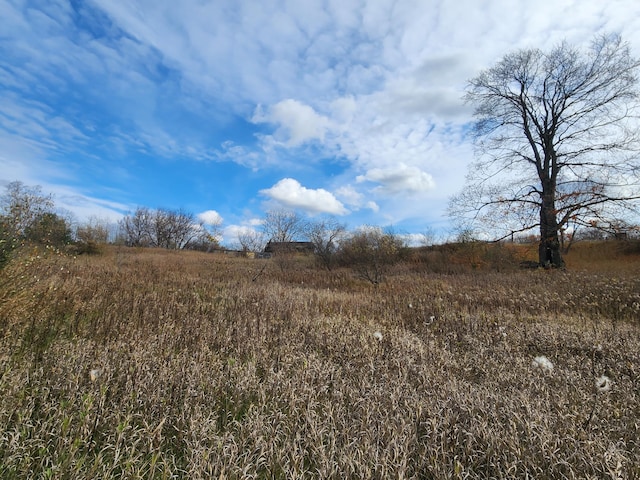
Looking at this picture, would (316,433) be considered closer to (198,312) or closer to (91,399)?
(91,399)

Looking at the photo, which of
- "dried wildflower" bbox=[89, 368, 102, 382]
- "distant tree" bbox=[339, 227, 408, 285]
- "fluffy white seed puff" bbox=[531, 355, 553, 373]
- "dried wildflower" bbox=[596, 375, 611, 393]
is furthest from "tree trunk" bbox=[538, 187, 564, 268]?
"dried wildflower" bbox=[89, 368, 102, 382]

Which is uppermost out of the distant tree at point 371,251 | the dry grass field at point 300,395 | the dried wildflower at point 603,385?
the distant tree at point 371,251

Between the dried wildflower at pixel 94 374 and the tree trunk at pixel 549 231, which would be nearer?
the dried wildflower at pixel 94 374

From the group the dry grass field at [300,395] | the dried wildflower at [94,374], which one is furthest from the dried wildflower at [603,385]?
the dried wildflower at [94,374]

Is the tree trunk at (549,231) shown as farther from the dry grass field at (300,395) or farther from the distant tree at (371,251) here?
the dry grass field at (300,395)

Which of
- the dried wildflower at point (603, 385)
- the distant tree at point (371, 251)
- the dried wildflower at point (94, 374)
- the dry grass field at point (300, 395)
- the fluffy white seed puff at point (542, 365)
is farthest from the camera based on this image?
the distant tree at point (371, 251)

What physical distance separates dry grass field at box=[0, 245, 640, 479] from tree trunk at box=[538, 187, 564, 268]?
44.2ft

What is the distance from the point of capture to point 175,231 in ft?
199

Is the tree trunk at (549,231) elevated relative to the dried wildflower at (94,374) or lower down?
elevated

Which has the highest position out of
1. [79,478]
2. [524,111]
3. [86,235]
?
[524,111]

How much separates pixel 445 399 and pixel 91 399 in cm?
280

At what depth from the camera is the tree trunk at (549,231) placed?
16281mm

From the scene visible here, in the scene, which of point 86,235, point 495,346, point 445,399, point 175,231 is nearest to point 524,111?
point 495,346

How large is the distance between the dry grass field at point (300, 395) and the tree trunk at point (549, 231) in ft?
44.2
